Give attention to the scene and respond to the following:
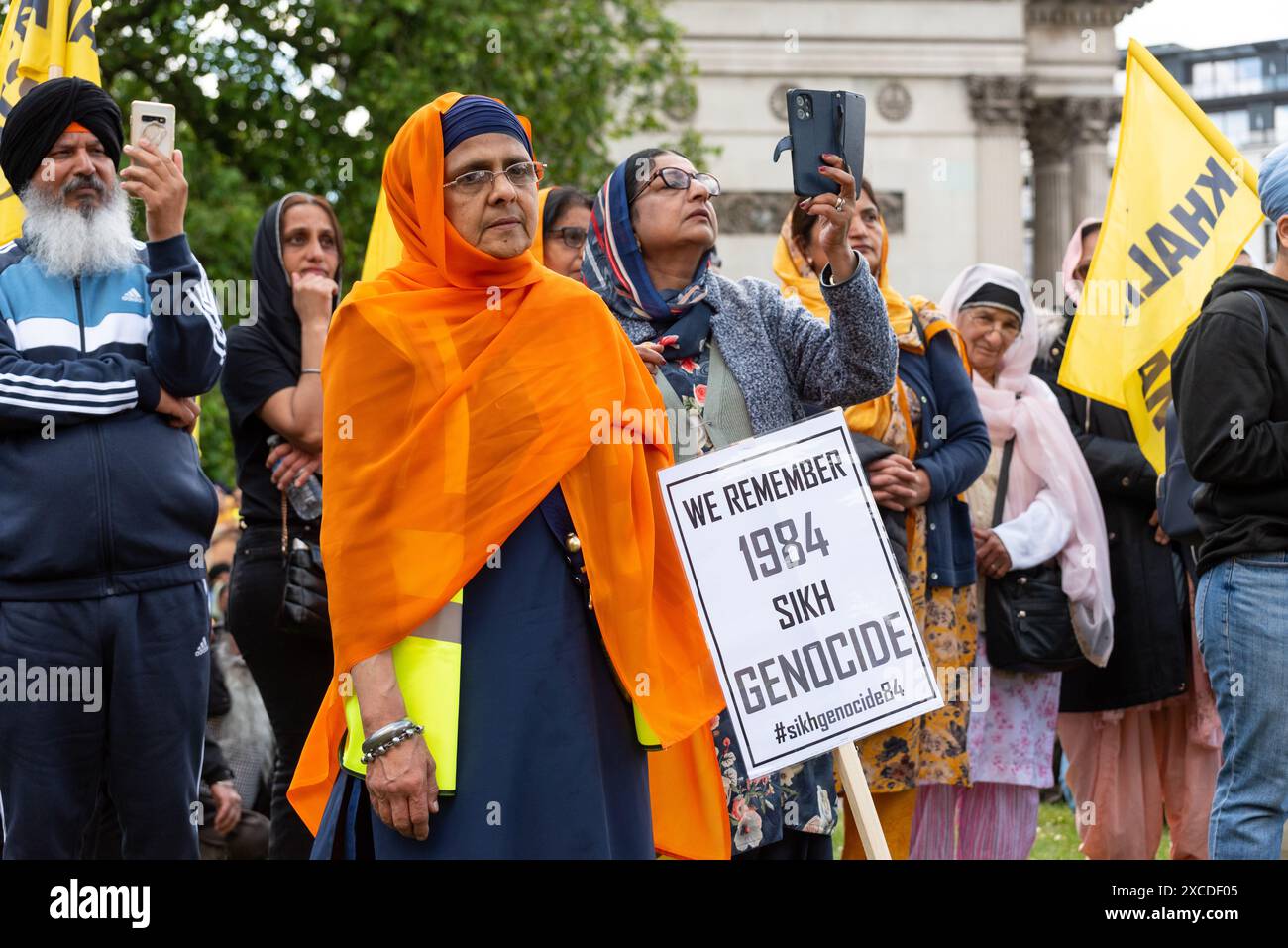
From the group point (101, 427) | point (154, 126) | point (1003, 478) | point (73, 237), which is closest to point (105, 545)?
point (101, 427)

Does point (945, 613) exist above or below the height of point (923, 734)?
above

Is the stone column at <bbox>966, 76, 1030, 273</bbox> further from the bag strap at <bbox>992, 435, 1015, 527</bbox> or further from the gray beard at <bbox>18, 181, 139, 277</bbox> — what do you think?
the gray beard at <bbox>18, 181, 139, 277</bbox>

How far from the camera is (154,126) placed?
486 centimetres

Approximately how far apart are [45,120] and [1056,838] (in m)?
5.90

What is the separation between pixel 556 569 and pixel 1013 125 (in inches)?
1149

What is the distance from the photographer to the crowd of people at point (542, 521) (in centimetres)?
373

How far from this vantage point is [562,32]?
63.3 feet

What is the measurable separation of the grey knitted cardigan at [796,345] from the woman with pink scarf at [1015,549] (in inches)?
75.1

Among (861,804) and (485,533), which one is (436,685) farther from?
(861,804)

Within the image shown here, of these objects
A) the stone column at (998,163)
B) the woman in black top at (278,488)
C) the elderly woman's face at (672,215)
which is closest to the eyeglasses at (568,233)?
the woman in black top at (278,488)

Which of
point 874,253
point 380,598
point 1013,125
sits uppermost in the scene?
point 1013,125
